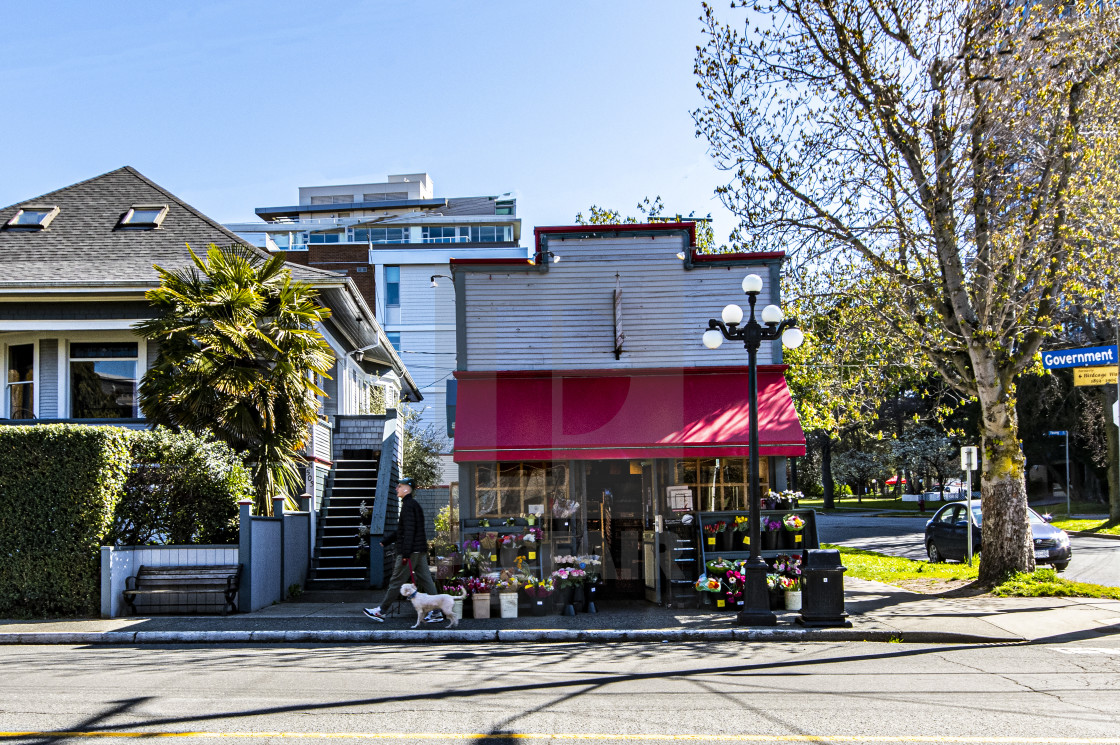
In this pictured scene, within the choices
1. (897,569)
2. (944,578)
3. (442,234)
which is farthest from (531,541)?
(442,234)

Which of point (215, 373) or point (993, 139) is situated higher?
point (993, 139)

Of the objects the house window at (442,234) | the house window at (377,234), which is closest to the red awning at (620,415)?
the house window at (442,234)

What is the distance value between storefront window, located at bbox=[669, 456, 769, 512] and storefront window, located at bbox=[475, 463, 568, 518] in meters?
2.51

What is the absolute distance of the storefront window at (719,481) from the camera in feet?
52.8

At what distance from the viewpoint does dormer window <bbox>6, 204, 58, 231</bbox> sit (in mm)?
19625

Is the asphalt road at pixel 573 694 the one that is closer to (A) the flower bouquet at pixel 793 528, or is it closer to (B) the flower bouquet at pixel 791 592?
(B) the flower bouquet at pixel 791 592

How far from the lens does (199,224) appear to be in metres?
19.9

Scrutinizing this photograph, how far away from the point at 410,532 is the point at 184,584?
3570mm

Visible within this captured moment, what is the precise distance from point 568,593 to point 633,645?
2.44 m

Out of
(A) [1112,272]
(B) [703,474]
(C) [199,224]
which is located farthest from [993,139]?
(C) [199,224]

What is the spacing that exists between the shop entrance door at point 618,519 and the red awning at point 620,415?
1.98 meters

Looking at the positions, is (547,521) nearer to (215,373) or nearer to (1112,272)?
(215,373)

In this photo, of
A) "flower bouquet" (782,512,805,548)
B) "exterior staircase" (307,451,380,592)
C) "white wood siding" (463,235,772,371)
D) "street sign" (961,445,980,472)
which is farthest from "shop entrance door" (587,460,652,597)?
"street sign" (961,445,980,472)

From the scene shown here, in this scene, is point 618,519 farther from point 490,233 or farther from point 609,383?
point 490,233
